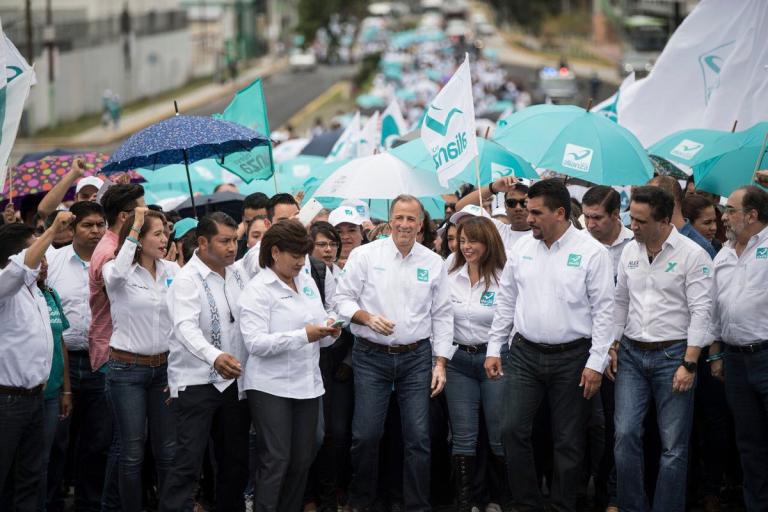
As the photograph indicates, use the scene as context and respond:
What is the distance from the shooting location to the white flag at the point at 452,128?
30.7 feet

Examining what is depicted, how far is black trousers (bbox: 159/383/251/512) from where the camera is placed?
24.7 feet

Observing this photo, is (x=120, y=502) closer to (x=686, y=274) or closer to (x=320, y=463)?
(x=320, y=463)

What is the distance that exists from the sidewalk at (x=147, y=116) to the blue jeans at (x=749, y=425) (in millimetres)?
36552

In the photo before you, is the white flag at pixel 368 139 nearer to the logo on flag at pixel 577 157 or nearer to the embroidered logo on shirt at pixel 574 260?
the logo on flag at pixel 577 157

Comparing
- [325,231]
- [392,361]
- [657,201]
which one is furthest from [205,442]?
[657,201]

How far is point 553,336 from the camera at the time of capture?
7785 mm

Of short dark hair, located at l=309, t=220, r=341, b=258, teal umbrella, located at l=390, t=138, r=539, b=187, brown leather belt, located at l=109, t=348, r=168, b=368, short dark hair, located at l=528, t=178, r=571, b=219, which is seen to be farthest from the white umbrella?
brown leather belt, located at l=109, t=348, r=168, b=368

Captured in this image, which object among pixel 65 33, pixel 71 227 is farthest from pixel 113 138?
pixel 71 227

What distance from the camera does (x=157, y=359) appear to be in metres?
7.75

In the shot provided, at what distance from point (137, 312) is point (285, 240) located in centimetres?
104

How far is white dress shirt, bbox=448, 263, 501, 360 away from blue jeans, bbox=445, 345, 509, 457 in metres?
0.11

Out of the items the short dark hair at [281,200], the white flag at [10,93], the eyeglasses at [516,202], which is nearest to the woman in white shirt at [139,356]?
the white flag at [10,93]

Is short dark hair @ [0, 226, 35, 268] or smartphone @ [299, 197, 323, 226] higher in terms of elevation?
short dark hair @ [0, 226, 35, 268]

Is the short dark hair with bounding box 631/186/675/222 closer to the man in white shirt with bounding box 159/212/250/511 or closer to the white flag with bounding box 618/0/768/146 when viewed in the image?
the man in white shirt with bounding box 159/212/250/511
